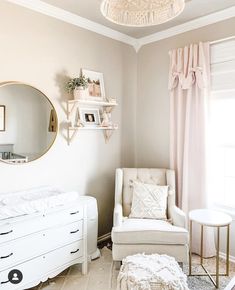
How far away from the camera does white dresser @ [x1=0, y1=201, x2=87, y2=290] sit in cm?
193

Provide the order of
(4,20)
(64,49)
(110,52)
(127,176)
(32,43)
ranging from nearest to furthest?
(4,20) < (32,43) < (64,49) < (127,176) < (110,52)

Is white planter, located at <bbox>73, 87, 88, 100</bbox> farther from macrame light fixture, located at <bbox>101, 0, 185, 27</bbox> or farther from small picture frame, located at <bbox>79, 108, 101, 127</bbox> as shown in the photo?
macrame light fixture, located at <bbox>101, 0, 185, 27</bbox>

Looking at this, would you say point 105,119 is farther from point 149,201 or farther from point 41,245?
point 41,245

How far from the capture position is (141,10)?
1.69 metres

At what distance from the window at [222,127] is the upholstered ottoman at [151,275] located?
4.21 feet

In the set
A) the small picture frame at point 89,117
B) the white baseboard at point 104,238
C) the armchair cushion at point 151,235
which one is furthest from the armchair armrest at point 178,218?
the small picture frame at point 89,117

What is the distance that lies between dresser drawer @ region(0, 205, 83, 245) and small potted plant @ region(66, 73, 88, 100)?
1.14 m

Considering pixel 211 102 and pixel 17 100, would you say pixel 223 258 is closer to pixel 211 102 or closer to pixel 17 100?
pixel 211 102

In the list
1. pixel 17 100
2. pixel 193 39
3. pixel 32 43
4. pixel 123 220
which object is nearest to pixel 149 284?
pixel 123 220

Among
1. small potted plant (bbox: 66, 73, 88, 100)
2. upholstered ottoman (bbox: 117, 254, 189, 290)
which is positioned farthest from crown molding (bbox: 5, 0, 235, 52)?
upholstered ottoman (bbox: 117, 254, 189, 290)

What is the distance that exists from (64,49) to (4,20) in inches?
25.1

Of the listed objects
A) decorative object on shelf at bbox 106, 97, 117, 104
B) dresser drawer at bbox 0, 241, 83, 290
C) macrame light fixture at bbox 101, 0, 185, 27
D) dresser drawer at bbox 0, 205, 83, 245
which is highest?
macrame light fixture at bbox 101, 0, 185, 27

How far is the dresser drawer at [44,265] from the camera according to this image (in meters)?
1.95

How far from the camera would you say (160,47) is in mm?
3248
